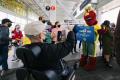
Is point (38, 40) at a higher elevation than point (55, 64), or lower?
higher

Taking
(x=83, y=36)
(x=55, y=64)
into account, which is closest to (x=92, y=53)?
(x=83, y=36)

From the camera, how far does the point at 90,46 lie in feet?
16.4

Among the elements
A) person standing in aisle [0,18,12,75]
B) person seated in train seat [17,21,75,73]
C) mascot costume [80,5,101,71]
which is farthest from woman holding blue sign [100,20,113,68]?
person seated in train seat [17,21,75,73]

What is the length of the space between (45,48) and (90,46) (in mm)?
3008

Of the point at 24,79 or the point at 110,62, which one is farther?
the point at 110,62

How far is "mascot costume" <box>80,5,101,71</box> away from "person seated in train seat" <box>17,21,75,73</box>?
8.63 ft

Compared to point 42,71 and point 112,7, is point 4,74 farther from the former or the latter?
point 112,7

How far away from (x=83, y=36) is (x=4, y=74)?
1859 millimetres

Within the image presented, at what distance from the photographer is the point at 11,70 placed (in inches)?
213

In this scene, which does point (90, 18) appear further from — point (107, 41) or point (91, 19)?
point (107, 41)

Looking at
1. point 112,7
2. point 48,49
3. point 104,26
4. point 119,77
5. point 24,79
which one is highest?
point 112,7

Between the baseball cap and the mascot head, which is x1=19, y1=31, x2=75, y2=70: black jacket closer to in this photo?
the baseball cap

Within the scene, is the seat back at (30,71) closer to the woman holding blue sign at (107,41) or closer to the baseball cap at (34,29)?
the baseball cap at (34,29)

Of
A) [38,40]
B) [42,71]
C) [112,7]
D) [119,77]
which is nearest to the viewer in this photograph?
[42,71]
